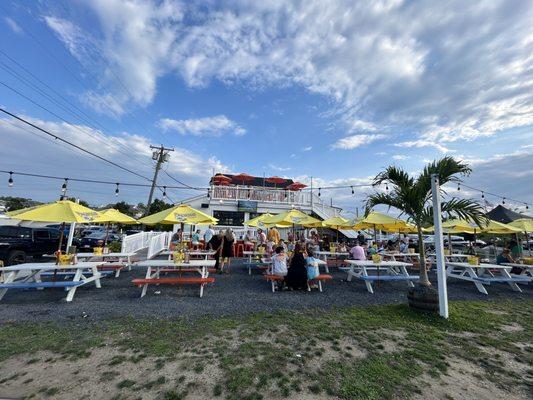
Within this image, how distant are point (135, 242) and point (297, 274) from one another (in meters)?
10.3

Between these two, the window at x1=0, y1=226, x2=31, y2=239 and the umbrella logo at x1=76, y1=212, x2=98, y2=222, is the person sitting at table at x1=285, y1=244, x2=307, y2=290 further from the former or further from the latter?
the window at x1=0, y1=226, x2=31, y2=239

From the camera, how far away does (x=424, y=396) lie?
2695 millimetres

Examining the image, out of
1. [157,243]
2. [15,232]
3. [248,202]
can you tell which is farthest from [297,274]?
[248,202]

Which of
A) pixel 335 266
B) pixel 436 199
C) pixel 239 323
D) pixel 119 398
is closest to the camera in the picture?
pixel 119 398

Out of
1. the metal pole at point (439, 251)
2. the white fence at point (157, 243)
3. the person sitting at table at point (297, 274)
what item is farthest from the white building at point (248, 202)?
the metal pole at point (439, 251)

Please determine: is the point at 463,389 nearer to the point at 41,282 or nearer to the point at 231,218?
the point at 41,282

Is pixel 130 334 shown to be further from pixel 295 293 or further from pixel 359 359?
pixel 295 293

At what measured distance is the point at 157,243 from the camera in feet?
49.9

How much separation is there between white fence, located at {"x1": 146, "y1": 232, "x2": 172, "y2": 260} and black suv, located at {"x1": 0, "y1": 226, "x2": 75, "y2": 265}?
4.38 metres

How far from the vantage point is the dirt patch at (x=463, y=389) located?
2.72 metres

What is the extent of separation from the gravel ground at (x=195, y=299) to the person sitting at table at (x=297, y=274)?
0.27m

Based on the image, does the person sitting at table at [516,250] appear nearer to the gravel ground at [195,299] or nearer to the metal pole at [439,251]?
the gravel ground at [195,299]

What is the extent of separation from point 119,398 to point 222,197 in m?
18.2

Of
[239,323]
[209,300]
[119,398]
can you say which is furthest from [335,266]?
[119,398]
